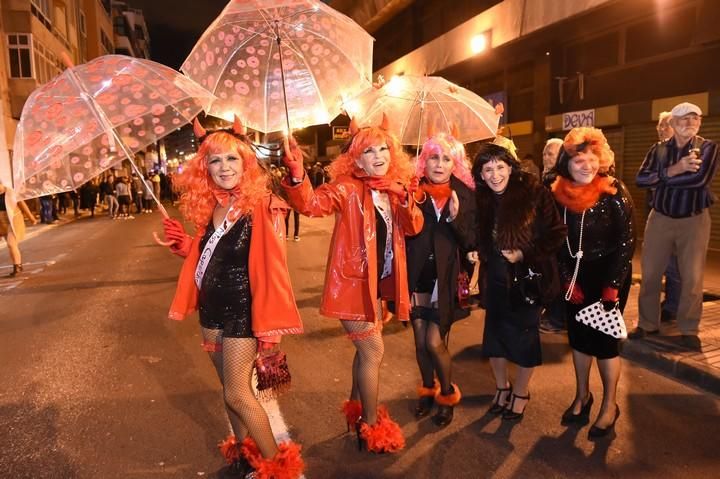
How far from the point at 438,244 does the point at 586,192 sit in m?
0.99

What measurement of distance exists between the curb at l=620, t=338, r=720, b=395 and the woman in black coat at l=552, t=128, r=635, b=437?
1249 mm

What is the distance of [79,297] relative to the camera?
26.1 feet

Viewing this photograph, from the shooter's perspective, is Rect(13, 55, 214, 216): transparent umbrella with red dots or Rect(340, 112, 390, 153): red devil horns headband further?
Rect(340, 112, 390, 153): red devil horns headband

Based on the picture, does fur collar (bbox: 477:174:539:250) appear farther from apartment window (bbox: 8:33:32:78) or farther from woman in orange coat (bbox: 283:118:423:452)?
apartment window (bbox: 8:33:32:78)

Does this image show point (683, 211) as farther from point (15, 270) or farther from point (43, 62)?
point (43, 62)

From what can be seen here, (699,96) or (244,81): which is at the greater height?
(699,96)

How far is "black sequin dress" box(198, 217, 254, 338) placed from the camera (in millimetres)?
2793

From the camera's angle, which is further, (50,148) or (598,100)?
(598,100)

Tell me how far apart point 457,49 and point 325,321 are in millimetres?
13322

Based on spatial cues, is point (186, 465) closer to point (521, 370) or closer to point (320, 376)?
point (320, 376)

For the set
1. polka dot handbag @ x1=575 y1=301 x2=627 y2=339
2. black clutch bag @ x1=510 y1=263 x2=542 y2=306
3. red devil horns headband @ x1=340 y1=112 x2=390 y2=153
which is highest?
red devil horns headband @ x1=340 y1=112 x2=390 y2=153

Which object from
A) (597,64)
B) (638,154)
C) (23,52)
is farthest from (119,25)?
(638,154)

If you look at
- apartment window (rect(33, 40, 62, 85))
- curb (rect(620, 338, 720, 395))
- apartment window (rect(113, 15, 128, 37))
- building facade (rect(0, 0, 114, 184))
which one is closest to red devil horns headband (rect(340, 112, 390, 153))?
curb (rect(620, 338, 720, 395))

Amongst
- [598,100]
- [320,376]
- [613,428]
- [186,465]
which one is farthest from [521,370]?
[598,100]
